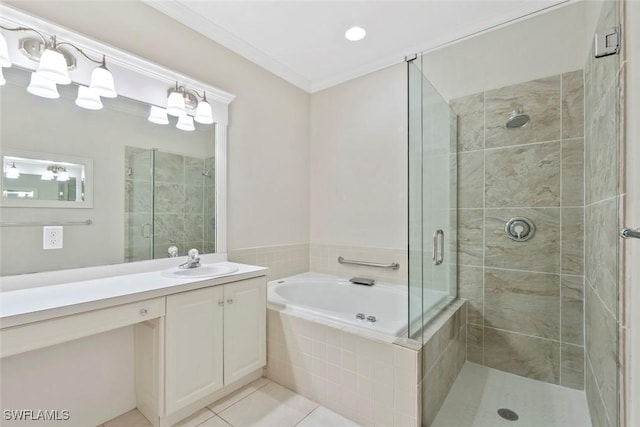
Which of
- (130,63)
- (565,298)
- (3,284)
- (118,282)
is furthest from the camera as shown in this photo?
(565,298)

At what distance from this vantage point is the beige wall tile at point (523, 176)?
78.8 inches

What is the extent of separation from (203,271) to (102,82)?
1.27 m

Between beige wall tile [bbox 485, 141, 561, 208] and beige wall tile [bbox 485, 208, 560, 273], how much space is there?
66 millimetres

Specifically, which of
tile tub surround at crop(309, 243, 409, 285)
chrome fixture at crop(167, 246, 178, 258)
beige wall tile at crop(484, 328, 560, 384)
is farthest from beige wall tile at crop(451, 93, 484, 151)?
chrome fixture at crop(167, 246, 178, 258)

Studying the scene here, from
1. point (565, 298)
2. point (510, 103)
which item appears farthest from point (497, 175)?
point (565, 298)

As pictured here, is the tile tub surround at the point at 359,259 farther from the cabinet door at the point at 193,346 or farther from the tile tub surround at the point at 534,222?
the cabinet door at the point at 193,346

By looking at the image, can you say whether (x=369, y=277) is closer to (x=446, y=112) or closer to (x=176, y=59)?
(x=446, y=112)

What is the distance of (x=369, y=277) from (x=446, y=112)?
1587 mm

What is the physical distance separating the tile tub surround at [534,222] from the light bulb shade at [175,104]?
6.94 ft

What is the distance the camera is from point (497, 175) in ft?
7.20

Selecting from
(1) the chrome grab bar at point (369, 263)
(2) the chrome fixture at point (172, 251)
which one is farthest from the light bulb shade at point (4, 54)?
(1) the chrome grab bar at point (369, 263)

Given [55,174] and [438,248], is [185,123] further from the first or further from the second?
[438,248]

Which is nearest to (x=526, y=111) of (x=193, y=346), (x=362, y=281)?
(x=362, y=281)

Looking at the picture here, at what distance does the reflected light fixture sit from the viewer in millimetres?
1363
